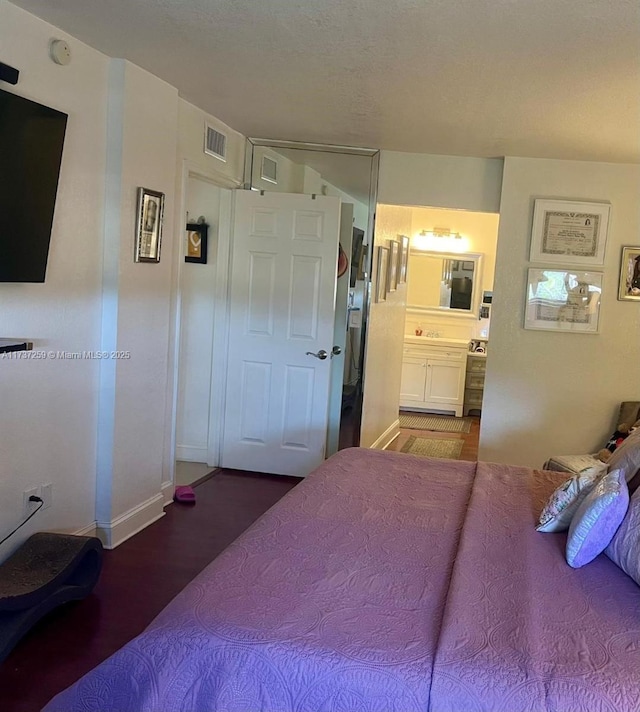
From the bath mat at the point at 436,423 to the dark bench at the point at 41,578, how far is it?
4.61 m

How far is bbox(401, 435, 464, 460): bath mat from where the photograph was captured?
595 cm

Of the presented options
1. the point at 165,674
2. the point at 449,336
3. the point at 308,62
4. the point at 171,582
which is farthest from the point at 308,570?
the point at 449,336

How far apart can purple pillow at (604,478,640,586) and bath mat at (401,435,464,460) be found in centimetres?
386

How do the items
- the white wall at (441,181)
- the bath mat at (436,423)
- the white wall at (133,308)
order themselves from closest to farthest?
the white wall at (133,308), the white wall at (441,181), the bath mat at (436,423)

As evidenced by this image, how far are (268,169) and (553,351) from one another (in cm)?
239

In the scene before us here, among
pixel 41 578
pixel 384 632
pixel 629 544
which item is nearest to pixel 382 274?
pixel 41 578

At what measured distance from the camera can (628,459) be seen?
2.38 meters

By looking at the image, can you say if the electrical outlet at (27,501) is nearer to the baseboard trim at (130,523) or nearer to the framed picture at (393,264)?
the baseboard trim at (130,523)

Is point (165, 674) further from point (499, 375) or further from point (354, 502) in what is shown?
point (499, 375)

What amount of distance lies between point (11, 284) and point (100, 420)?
0.94m

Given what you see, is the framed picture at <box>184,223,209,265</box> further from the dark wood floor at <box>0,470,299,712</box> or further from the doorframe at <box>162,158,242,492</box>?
the dark wood floor at <box>0,470,299,712</box>

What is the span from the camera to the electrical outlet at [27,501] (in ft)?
9.51

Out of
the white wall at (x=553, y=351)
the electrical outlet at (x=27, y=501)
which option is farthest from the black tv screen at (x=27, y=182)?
the white wall at (x=553, y=351)

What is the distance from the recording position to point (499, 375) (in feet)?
15.5
